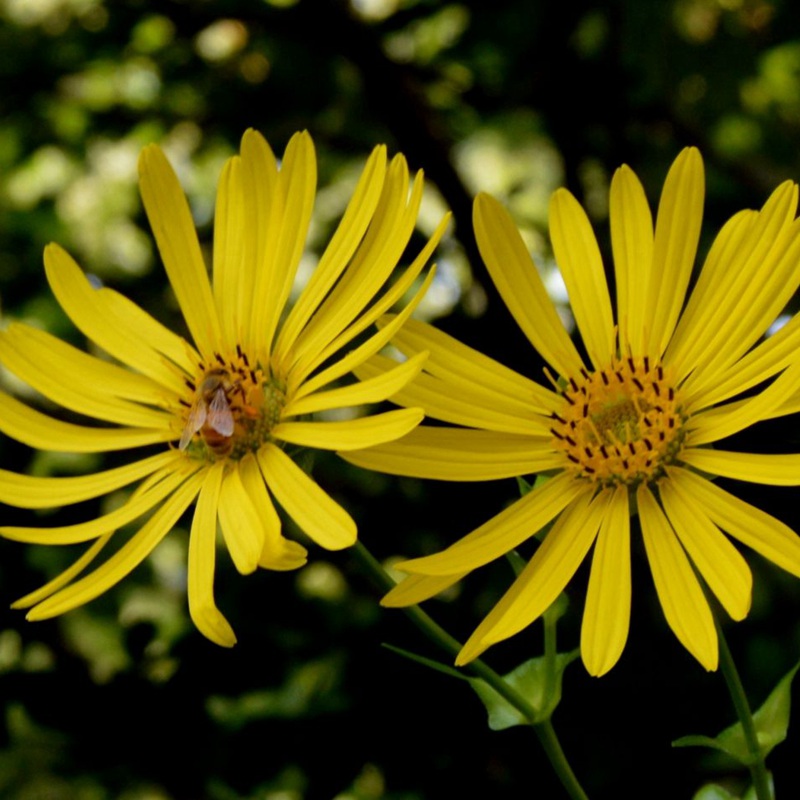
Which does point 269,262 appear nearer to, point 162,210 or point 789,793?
point 162,210

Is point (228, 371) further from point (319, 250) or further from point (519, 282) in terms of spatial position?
point (319, 250)

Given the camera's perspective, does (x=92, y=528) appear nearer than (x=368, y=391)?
No

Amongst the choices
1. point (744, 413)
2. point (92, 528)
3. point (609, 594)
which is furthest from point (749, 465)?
point (92, 528)

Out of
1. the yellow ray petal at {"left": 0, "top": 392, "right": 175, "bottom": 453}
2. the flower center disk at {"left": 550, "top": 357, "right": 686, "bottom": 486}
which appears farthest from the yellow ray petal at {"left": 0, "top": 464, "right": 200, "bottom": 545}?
the flower center disk at {"left": 550, "top": 357, "right": 686, "bottom": 486}

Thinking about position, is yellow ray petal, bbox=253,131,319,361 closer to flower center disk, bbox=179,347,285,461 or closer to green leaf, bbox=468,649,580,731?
flower center disk, bbox=179,347,285,461

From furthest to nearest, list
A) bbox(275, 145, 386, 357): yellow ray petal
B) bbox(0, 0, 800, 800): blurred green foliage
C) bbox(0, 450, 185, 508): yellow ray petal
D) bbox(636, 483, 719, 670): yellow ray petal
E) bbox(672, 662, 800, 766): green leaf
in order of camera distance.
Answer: bbox(0, 0, 800, 800): blurred green foliage → bbox(0, 450, 185, 508): yellow ray petal → bbox(275, 145, 386, 357): yellow ray petal → bbox(672, 662, 800, 766): green leaf → bbox(636, 483, 719, 670): yellow ray petal

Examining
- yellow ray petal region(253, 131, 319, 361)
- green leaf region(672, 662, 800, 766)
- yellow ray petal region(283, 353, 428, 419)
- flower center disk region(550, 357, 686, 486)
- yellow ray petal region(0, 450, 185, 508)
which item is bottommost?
green leaf region(672, 662, 800, 766)
